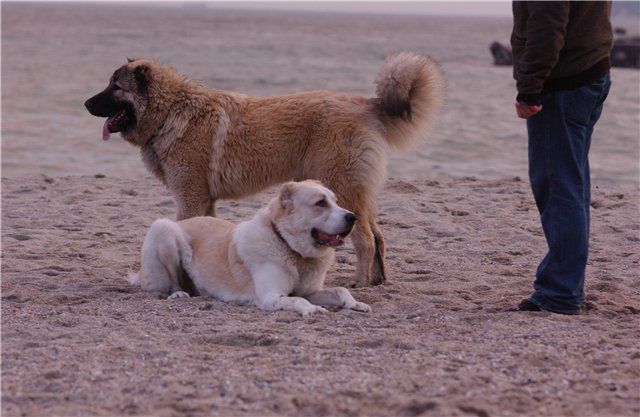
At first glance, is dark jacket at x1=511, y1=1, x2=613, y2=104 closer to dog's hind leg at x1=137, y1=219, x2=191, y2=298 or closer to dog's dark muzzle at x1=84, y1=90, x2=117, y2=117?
dog's hind leg at x1=137, y1=219, x2=191, y2=298

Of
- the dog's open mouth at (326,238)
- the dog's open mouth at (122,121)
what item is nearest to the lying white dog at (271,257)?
the dog's open mouth at (326,238)

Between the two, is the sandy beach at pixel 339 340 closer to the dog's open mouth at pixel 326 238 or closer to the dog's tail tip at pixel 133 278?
the dog's tail tip at pixel 133 278

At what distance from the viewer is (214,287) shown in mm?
6266

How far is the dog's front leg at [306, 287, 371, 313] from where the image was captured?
582cm

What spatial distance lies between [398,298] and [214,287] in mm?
1362

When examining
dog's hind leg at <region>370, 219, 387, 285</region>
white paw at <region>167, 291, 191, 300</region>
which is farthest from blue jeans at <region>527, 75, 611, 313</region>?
white paw at <region>167, 291, 191, 300</region>

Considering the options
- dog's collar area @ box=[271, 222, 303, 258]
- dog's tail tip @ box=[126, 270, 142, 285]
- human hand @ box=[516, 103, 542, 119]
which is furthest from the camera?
dog's tail tip @ box=[126, 270, 142, 285]

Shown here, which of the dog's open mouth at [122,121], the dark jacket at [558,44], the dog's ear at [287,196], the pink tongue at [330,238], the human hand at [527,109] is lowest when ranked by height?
the pink tongue at [330,238]

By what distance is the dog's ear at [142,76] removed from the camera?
745cm

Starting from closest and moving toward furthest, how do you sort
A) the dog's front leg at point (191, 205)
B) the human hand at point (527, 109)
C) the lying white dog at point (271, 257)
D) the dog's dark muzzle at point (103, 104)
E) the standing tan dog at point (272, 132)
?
the human hand at point (527, 109)
the lying white dog at point (271, 257)
the standing tan dog at point (272, 132)
the dog's front leg at point (191, 205)
the dog's dark muzzle at point (103, 104)

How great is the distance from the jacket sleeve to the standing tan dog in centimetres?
167

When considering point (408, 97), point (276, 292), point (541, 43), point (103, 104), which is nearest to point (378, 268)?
Answer: point (276, 292)

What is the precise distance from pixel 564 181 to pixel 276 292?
2.07 meters

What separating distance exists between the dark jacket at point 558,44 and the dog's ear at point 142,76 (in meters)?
3.38
